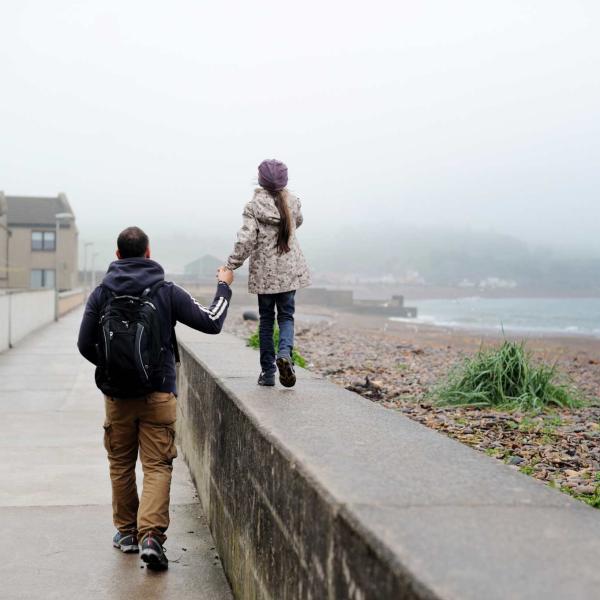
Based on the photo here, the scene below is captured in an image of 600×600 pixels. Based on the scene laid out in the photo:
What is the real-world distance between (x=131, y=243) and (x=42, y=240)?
64.7 m

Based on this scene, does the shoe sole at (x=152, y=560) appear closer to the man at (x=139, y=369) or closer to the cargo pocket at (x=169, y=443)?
the man at (x=139, y=369)

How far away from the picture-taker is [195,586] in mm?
4148

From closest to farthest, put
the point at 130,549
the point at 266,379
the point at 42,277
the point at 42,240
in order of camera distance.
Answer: the point at 130,549, the point at 266,379, the point at 42,277, the point at 42,240

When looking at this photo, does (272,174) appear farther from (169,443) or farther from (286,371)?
(169,443)

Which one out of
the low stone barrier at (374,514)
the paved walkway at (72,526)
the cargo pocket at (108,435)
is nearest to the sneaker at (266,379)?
the low stone barrier at (374,514)

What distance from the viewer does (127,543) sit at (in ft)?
15.1

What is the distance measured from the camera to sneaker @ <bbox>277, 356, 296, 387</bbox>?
5.23m

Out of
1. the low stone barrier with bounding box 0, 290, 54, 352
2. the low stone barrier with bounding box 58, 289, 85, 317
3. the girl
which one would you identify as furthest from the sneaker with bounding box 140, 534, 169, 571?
the low stone barrier with bounding box 58, 289, 85, 317

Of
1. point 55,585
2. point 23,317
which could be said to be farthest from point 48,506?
point 23,317

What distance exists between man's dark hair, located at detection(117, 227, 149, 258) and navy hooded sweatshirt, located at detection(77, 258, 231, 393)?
6cm

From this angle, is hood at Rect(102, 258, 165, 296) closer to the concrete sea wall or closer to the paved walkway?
the paved walkway

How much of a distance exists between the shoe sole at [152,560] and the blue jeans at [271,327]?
1502mm

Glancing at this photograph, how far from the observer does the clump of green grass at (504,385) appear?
8.73 m

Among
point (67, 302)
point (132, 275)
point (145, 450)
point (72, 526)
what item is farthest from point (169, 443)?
point (67, 302)
